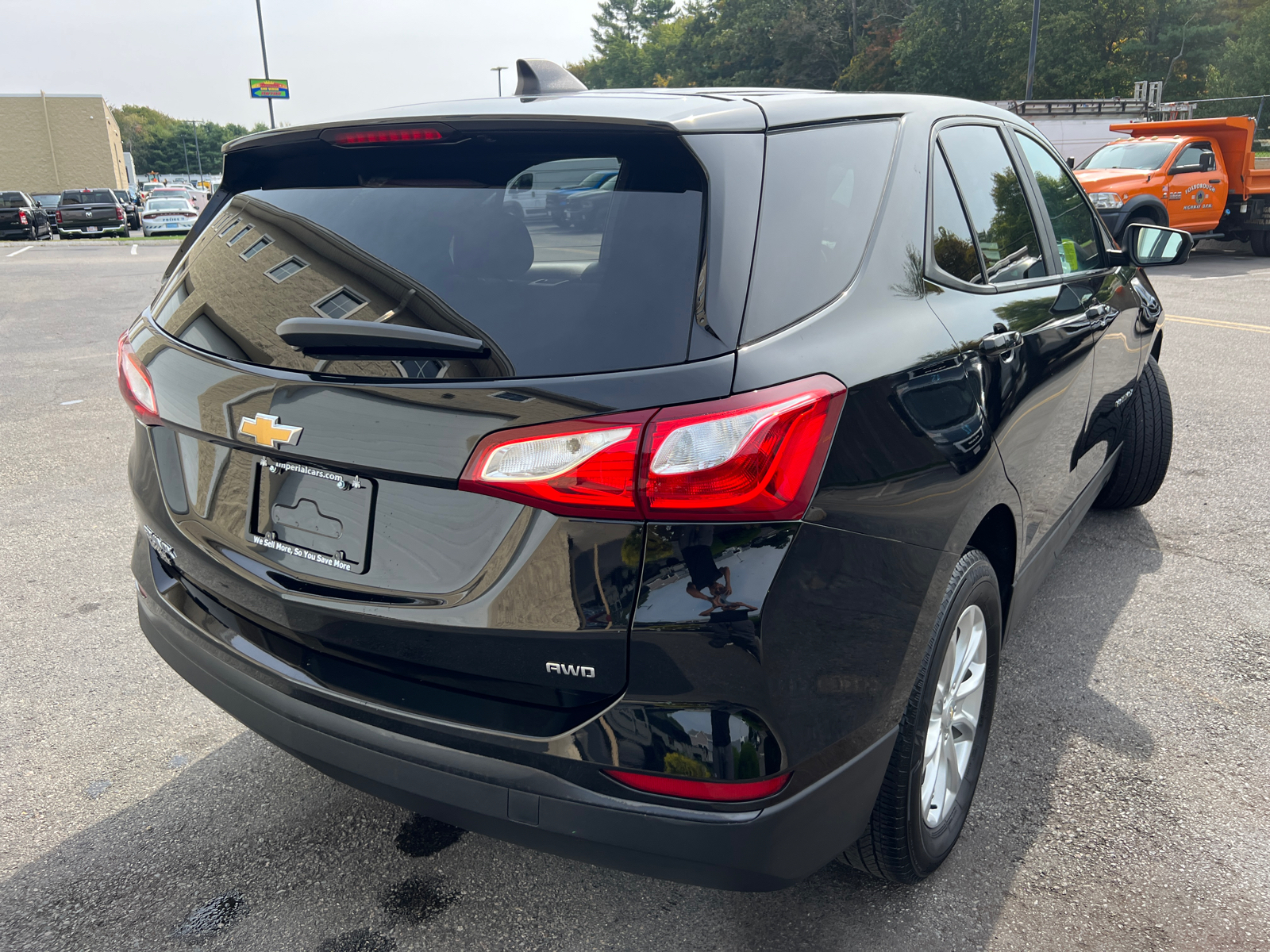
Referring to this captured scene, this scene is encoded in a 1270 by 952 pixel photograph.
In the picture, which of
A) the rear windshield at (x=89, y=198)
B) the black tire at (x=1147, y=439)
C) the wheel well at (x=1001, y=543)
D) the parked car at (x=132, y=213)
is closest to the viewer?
the wheel well at (x=1001, y=543)

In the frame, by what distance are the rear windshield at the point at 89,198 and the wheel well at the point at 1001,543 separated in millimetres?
38016

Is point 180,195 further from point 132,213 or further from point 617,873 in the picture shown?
point 617,873

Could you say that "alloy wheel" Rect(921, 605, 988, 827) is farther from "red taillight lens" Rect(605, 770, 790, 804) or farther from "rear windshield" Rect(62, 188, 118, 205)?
"rear windshield" Rect(62, 188, 118, 205)

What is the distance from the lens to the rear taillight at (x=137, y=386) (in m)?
2.08

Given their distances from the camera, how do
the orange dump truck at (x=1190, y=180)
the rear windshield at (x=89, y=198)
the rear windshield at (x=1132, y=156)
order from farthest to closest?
the rear windshield at (x=89, y=198)
the rear windshield at (x=1132, y=156)
the orange dump truck at (x=1190, y=180)

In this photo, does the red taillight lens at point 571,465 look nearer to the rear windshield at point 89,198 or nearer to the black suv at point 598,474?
the black suv at point 598,474

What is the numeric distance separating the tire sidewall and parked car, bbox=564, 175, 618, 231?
1087 millimetres

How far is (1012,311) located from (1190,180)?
16.2m

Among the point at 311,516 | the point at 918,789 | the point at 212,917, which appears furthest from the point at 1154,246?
the point at 212,917

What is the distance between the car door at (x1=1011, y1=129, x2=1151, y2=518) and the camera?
3.06 metres

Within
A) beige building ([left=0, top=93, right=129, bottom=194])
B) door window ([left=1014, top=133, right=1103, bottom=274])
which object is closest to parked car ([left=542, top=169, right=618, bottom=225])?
door window ([left=1014, top=133, right=1103, bottom=274])

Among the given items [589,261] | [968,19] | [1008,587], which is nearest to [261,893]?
[589,261]

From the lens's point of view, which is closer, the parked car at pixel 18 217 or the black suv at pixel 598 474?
the black suv at pixel 598 474

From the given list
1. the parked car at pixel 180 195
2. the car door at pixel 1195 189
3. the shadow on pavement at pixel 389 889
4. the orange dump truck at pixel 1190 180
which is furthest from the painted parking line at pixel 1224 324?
the parked car at pixel 180 195
